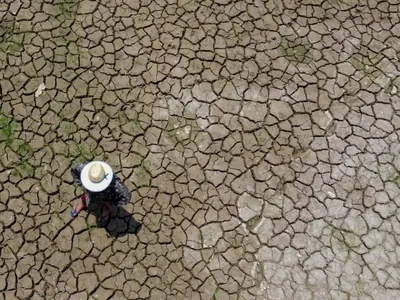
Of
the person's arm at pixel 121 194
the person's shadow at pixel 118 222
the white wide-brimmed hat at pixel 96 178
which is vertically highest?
the white wide-brimmed hat at pixel 96 178

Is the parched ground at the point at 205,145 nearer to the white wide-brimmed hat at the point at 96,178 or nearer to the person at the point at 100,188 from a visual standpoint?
the person at the point at 100,188

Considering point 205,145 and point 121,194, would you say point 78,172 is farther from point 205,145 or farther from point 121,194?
point 205,145

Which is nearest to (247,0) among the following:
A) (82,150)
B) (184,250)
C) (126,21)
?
(126,21)

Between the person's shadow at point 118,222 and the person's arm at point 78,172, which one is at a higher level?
the person's arm at point 78,172

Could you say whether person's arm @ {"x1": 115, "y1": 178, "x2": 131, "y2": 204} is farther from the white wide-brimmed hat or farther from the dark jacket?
the white wide-brimmed hat

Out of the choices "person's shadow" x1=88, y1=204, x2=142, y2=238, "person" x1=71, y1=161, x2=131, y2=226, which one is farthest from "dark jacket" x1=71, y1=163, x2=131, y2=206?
"person's shadow" x1=88, y1=204, x2=142, y2=238

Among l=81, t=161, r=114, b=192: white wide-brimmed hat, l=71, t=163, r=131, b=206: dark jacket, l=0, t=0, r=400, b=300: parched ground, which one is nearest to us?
l=81, t=161, r=114, b=192: white wide-brimmed hat

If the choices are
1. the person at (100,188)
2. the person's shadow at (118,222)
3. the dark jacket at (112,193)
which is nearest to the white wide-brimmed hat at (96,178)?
the person at (100,188)

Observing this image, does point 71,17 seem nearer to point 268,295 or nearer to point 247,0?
point 247,0
